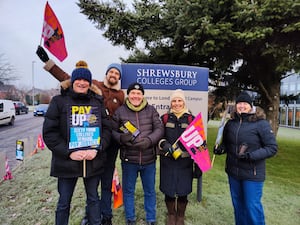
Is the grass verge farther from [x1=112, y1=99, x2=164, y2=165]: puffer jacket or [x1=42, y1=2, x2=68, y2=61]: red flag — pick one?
[x1=42, y1=2, x2=68, y2=61]: red flag

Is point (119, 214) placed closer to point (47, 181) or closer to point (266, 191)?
point (47, 181)

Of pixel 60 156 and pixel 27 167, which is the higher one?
pixel 60 156

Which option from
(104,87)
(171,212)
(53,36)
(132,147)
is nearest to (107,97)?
(104,87)

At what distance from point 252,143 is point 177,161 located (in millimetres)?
940

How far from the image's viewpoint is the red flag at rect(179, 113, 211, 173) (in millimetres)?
3119

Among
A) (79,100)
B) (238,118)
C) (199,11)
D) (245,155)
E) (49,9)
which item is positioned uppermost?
(199,11)

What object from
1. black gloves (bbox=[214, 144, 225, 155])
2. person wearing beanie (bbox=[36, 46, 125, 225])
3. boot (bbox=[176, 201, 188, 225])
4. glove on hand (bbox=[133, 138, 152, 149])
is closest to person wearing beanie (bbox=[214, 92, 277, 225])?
black gloves (bbox=[214, 144, 225, 155])

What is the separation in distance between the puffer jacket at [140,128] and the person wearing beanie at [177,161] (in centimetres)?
14

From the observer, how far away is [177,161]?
10.5ft

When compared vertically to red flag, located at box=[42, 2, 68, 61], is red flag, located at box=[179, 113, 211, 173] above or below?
below

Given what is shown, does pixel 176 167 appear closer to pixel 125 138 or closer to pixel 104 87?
pixel 125 138

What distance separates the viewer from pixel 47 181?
5453 mm

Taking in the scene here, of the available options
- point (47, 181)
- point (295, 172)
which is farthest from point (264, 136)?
point (295, 172)

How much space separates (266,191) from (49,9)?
531cm
